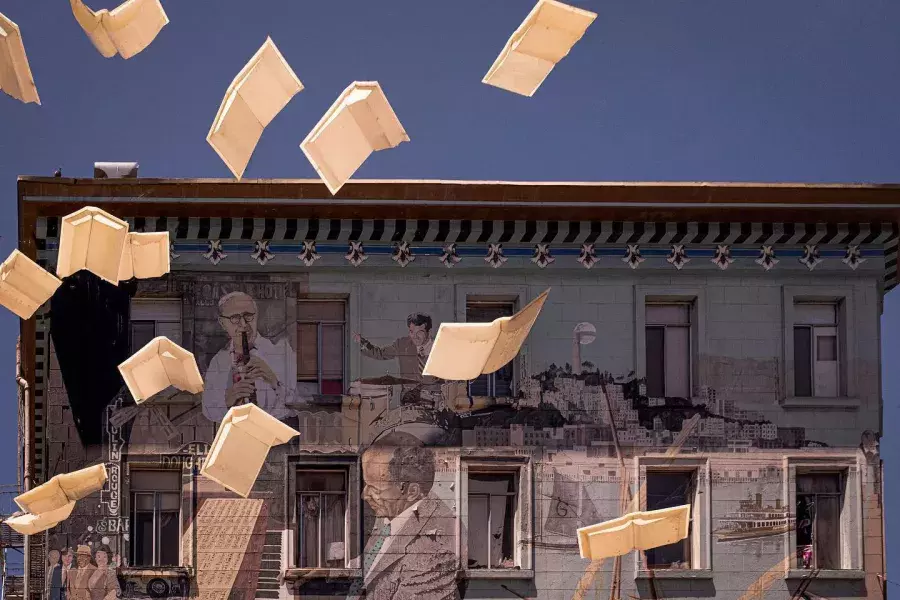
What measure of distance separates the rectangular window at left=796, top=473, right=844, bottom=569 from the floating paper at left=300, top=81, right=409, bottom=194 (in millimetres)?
9145

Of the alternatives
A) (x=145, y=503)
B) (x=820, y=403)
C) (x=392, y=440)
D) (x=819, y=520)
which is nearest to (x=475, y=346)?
(x=392, y=440)

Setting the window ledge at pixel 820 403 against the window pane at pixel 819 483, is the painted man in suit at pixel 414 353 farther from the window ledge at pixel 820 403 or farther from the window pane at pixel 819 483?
the window pane at pixel 819 483

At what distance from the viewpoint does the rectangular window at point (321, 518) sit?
43.2m

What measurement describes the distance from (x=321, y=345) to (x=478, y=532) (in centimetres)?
385

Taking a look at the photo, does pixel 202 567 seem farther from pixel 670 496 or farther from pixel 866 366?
pixel 866 366

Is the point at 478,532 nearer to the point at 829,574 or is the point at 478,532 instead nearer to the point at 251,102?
the point at 829,574

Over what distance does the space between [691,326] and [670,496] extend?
2.78 meters

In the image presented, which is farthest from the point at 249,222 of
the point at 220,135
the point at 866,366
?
the point at 866,366

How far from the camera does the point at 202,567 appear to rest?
1695 inches

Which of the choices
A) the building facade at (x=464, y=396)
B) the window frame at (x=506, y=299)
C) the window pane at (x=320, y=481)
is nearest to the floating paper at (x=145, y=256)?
the building facade at (x=464, y=396)

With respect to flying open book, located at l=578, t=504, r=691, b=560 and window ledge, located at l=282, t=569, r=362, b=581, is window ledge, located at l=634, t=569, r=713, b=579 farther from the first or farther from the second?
window ledge, located at l=282, t=569, r=362, b=581

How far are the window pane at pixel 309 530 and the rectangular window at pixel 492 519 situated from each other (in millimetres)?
2396

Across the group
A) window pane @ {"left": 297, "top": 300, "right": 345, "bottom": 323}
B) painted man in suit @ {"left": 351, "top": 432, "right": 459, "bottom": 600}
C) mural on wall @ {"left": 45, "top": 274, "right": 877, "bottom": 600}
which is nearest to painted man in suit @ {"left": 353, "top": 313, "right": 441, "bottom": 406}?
mural on wall @ {"left": 45, "top": 274, "right": 877, "bottom": 600}

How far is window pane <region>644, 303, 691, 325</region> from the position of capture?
145 feet
